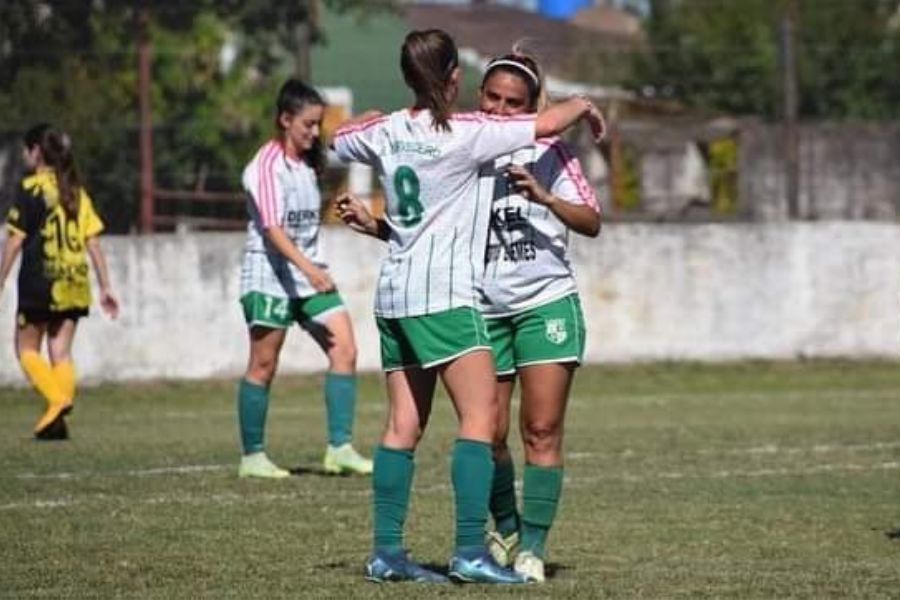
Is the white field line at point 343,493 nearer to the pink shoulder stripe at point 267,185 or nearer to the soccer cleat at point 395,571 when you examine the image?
the pink shoulder stripe at point 267,185

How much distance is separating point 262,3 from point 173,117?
70.7 inches

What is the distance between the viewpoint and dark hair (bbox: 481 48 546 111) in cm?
902

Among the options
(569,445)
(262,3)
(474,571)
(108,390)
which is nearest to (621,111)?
(262,3)

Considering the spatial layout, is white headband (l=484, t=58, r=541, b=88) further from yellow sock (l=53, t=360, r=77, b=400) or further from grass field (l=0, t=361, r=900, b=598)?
yellow sock (l=53, t=360, r=77, b=400)

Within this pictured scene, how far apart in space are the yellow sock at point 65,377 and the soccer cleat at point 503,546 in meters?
7.09

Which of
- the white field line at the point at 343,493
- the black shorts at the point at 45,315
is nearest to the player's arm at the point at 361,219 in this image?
the white field line at the point at 343,493

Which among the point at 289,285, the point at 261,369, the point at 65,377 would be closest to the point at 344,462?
the point at 261,369

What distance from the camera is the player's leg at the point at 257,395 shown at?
13516mm

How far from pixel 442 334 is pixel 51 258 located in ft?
26.6

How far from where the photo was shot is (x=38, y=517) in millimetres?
11273

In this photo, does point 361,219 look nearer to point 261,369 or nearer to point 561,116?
point 561,116

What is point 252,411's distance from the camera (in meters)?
13.7

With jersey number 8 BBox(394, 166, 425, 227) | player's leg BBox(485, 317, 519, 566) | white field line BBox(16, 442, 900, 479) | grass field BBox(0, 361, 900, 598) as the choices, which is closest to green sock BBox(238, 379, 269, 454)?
grass field BBox(0, 361, 900, 598)

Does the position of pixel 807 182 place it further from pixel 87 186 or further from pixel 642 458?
pixel 642 458
